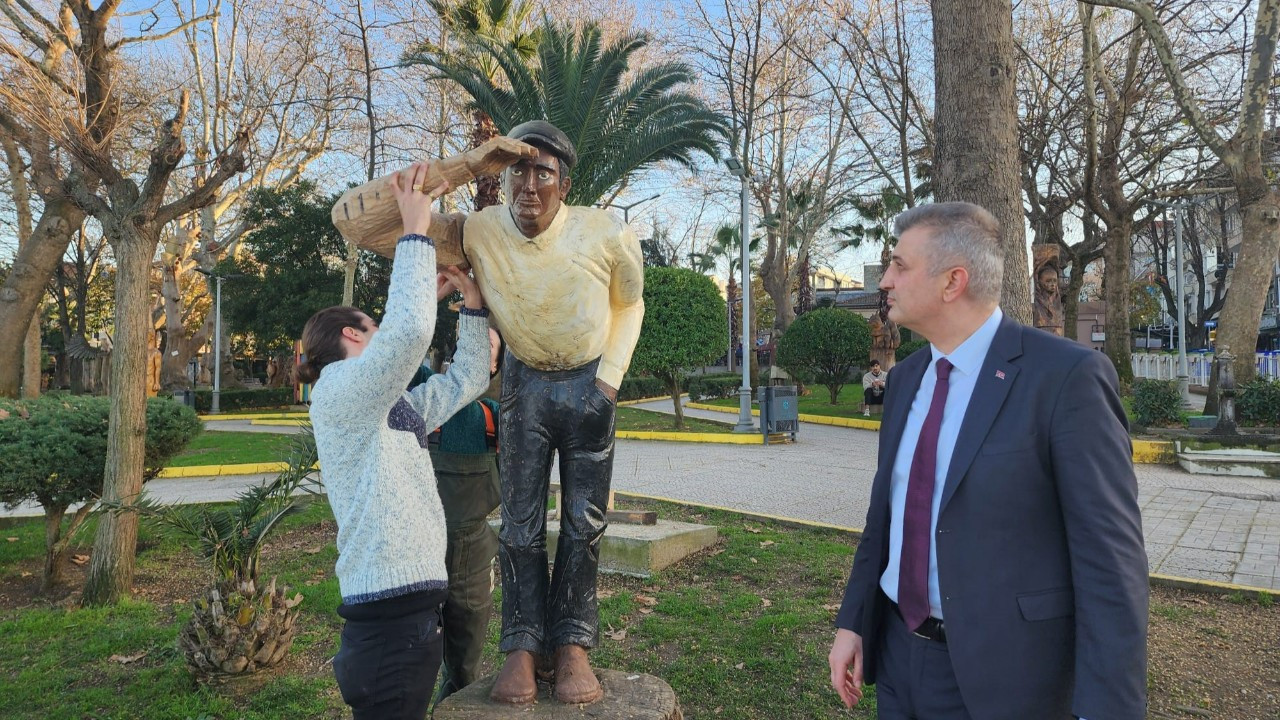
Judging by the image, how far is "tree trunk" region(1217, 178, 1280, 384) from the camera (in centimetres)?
1179

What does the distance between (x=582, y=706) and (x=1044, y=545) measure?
1.51 m

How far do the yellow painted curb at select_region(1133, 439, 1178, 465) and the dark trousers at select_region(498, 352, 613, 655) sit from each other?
1088cm

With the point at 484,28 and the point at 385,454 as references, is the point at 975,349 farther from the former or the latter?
the point at 484,28

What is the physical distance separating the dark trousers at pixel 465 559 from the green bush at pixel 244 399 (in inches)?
945

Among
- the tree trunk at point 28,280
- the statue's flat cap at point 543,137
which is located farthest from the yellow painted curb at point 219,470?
the statue's flat cap at point 543,137

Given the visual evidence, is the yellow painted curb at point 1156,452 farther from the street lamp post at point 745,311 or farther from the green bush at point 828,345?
the green bush at point 828,345

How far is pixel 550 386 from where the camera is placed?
262 cm

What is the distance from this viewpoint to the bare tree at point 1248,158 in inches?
398

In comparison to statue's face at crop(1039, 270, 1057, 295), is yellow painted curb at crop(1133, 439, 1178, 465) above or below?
below

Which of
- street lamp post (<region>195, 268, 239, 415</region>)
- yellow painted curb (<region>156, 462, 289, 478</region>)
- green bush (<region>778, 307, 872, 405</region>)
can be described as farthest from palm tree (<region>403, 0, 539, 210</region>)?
street lamp post (<region>195, 268, 239, 415</region>)

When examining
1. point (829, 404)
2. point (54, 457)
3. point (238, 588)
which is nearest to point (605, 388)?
point (238, 588)

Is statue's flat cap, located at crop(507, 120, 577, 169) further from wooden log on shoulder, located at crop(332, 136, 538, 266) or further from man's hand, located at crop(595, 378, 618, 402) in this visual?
man's hand, located at crop(595, 378, 618, 402)

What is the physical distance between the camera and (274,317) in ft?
70.9

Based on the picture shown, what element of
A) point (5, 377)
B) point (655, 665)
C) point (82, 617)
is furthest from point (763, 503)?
point (5, 377)
